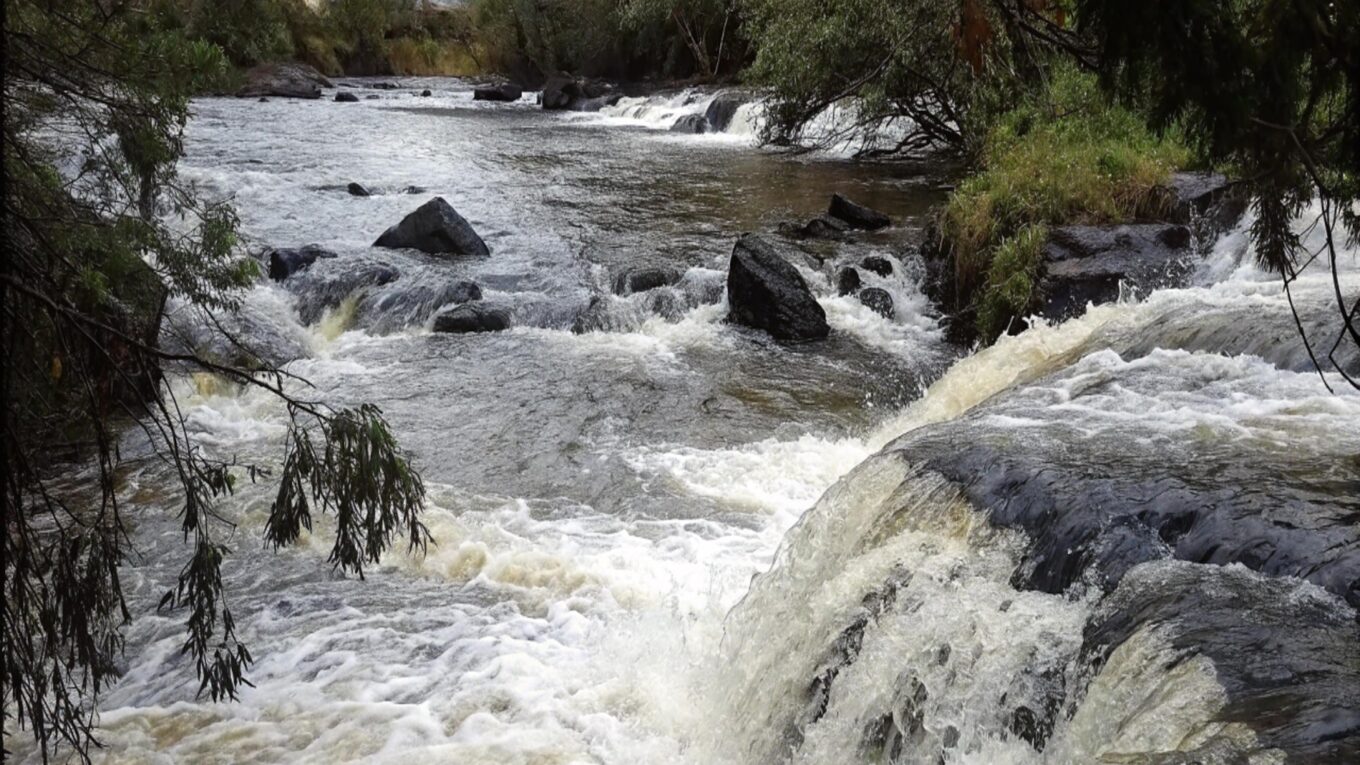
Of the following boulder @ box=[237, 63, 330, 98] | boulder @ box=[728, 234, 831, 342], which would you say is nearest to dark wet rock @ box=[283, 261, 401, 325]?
boulder @ box=[728, 234, 831, 342]

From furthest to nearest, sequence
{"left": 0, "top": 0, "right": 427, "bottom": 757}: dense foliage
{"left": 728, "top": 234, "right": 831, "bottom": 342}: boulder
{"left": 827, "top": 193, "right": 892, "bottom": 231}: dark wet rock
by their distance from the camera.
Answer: {"left": 827, "top": 193, "right": 892, "bottom": 231}: dark wet rock, {"left": 728, "top": 234, "right": 831, "bottom": 342}: boulder, {"left": 0, "top": 0, "right": 427, "bottom": 757}: dense foliage

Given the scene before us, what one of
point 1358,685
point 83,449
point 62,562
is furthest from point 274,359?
point 1358,685

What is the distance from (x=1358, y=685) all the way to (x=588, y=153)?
2145cm

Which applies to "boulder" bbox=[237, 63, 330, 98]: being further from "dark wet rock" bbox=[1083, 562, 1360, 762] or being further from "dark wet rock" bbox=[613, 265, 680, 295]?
"dark wet rock" bbox=[1083, 562, 1360, 762]

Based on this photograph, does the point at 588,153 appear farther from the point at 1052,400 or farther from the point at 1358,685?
the point at 1358,685

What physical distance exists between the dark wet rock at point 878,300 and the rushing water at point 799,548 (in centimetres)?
28

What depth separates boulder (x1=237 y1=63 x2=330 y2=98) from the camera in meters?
34.4

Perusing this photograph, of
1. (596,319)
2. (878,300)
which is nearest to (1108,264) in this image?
(878,300)

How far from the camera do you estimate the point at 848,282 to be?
517 inches

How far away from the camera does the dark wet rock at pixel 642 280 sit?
13297 mm

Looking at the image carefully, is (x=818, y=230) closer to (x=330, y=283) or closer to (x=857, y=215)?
(x=857, y=215)

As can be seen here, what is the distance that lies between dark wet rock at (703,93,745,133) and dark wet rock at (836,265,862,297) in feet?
46.3

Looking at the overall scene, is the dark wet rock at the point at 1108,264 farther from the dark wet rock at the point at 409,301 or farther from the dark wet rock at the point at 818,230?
the dark wet rock at the point at 409,301

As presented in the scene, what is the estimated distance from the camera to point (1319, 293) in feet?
27.0
